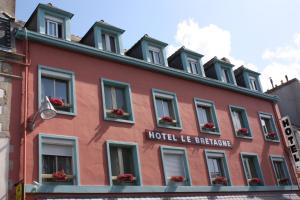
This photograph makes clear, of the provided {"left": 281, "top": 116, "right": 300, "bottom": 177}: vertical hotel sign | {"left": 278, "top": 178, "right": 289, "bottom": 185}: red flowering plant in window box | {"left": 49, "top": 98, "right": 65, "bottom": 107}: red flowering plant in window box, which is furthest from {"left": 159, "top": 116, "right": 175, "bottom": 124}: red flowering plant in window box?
{"left": 281, "top": 116, "right": 300, "bottom": 177}: vertical hotel sign

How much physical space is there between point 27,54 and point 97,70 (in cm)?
293

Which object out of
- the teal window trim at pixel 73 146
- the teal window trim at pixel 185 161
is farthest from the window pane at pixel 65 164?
the teal window trim at pixel 185 161

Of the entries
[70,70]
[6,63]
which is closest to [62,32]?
[70,70]

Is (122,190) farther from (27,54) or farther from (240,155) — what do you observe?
(240,155)

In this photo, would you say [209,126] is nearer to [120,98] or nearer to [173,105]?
[173,105]

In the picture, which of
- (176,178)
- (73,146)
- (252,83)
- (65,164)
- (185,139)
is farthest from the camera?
(252,83)

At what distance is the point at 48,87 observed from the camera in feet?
46.8

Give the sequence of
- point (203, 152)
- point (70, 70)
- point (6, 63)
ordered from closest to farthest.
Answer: point (6, 63)
point (70, 70)
point (203, 152)

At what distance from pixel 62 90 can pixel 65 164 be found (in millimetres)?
2914

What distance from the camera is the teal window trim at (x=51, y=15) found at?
49.4ft

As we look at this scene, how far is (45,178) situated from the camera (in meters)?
12.4

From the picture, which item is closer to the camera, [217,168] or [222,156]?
[217,168]

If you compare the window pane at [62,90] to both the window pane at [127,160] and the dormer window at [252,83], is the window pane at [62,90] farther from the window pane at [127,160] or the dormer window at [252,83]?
the dormer window at [252,83]

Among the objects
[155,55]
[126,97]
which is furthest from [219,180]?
[155,55]
